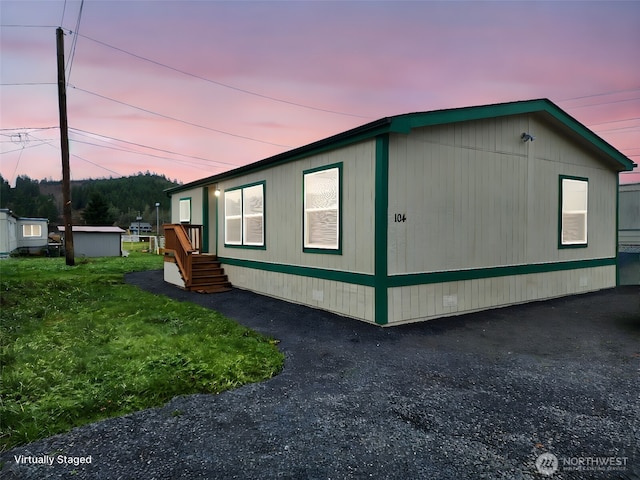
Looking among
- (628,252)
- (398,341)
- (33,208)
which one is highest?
(33,208)

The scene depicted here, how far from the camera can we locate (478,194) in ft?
23.4

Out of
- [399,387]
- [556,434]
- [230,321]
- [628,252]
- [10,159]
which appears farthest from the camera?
[10,159]

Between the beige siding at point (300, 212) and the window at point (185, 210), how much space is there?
349 centimetres

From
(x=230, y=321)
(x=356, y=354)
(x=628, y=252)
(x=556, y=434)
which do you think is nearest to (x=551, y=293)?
(x=628, y=252)

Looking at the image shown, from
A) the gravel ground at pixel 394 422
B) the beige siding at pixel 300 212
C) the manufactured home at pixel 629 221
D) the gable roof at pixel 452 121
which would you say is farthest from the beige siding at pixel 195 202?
the manufactured home at pixel 629 221

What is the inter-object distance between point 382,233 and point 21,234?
3310 cm

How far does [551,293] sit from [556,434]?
279 inches

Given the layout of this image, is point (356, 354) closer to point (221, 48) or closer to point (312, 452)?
point (312, 452)

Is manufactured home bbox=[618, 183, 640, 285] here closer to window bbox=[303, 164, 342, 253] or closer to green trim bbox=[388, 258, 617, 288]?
green trim bbox=[388, 258, 617, 288]

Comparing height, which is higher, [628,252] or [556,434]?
[628,252]

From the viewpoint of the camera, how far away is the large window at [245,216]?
948 centimetres

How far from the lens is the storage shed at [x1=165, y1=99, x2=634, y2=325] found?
6086mm

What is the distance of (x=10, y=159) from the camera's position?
2733cm

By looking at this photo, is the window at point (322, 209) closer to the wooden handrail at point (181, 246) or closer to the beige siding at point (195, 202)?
the wooden handrail at point (181, 246)
